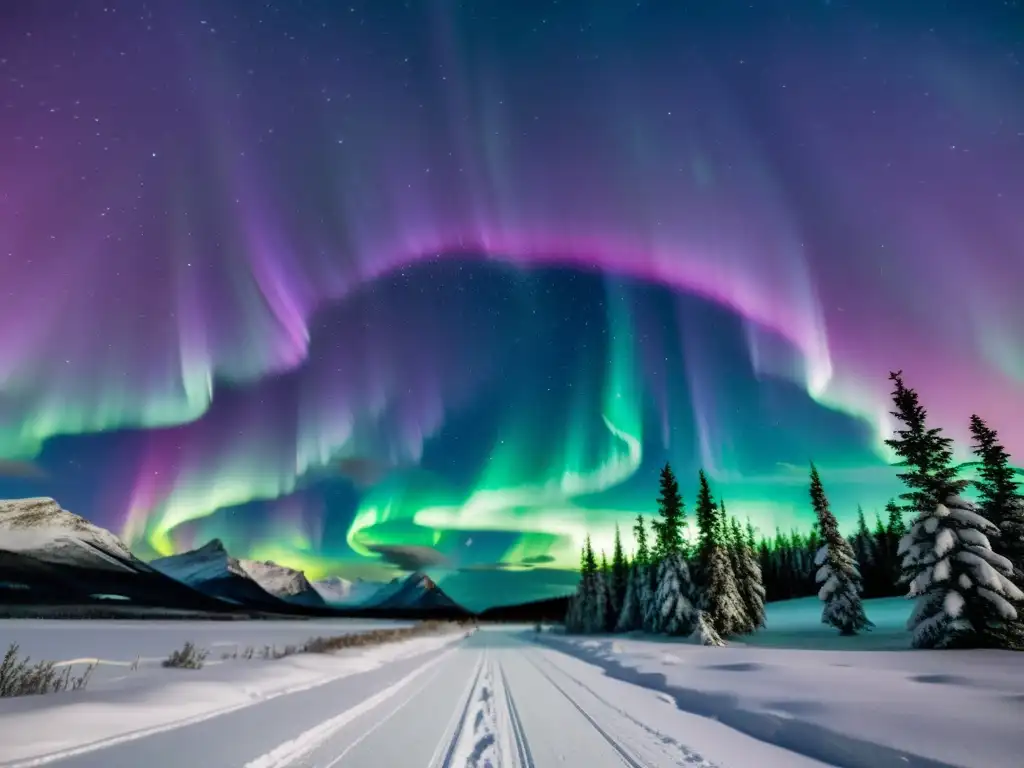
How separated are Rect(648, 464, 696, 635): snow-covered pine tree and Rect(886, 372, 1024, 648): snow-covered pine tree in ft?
85.6

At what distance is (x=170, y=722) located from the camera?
9641 mm

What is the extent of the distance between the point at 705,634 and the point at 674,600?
14.1 metres

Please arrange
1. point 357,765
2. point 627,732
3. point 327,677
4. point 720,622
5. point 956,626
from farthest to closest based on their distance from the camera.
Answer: point 720,622 → point 956,626 → point 327,677 → point 627,732 → point 357,765

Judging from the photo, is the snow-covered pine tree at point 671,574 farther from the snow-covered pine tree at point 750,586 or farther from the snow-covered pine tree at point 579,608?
the snow-covered pine tree at point 579,608

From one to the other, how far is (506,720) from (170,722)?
5.79m

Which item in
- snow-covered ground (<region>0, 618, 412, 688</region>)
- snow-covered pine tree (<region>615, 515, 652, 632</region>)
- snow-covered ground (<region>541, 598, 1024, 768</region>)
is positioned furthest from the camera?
snow-covered pine tree (<region>615, 515, 652, 632</region>)

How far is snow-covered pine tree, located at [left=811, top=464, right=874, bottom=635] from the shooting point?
135ft

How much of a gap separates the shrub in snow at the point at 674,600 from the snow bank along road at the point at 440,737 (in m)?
40.3

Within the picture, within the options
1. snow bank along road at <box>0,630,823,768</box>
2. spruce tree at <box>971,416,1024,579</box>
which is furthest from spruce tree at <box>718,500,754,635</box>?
snow bank along road at <box>0,630,823,768</box>

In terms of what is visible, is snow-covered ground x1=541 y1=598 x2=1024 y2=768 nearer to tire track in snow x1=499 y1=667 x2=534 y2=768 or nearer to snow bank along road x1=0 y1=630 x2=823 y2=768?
snow bank along road x1=0 y1=630 x2=823 y2=768

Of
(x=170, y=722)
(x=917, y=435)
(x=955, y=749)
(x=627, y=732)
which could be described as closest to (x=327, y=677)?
(x=170, y=722)

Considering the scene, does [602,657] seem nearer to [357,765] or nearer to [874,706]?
[874,706]

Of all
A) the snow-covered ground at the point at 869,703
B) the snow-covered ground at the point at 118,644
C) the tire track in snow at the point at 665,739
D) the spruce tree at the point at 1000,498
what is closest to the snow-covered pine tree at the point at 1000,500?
the spruce tree at the point at 1000,498

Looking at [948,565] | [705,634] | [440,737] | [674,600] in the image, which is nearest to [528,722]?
[440,737]
